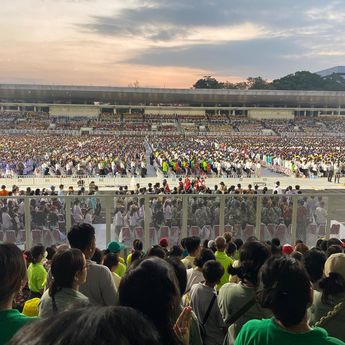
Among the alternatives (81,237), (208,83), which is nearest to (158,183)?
(81,237)

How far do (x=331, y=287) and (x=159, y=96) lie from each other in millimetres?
66265

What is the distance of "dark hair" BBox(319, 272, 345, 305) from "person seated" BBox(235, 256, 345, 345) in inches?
23.2

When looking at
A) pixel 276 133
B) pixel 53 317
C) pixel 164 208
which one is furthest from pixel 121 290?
pixel 276 133

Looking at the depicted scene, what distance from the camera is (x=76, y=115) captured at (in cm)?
6675

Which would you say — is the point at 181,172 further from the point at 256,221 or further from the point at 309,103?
the point at 309,103

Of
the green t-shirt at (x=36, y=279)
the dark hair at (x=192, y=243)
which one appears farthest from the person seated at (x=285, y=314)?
the green t-shirt at (x=36, y=279)

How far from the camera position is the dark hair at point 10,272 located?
1741 millimetres

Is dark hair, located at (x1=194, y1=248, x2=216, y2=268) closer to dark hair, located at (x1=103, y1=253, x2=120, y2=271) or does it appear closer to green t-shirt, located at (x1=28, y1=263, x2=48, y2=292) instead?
dark hair, located at (x1=103, y1=253, x2=120, y2=271)

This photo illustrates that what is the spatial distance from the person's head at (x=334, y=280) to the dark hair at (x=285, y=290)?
0.57 metres

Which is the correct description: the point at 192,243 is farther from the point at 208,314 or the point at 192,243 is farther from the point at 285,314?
the point at 285,314

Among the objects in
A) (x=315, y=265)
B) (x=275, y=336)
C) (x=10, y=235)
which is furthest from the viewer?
(x=10, y=235)

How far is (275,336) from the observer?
1622mm

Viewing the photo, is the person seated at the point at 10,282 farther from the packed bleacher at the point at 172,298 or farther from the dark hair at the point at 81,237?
the dark hair at the point at 81,237

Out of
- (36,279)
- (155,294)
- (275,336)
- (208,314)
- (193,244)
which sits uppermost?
(155,294)
